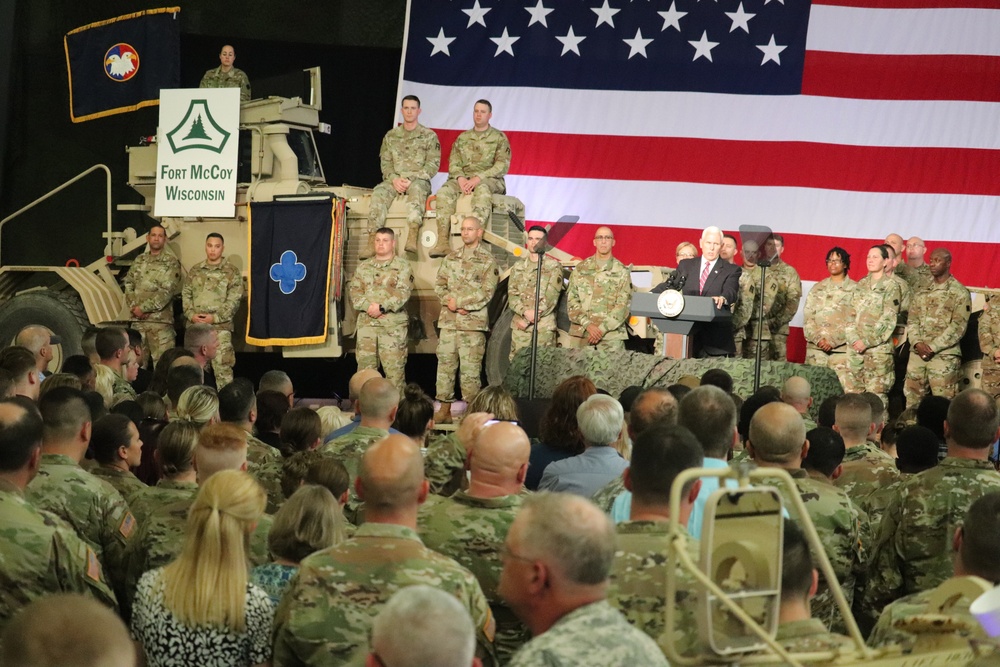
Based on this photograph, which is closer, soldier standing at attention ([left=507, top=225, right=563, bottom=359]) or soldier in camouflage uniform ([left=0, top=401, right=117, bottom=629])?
soldier in camouflage uniform ([left=0, top=401, right=117, bottom=629])

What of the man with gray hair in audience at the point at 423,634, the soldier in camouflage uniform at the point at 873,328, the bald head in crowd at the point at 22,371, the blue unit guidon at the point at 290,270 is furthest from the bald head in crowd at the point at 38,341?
the soldier in camouflage uniform at the point at 873,328

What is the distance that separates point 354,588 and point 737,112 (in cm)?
1208

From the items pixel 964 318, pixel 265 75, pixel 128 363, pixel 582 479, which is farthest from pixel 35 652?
pixel 265 75

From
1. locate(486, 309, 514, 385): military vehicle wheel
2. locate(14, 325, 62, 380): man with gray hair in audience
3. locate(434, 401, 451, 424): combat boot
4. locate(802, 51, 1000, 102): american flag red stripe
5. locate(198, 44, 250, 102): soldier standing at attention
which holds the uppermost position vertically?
locate(802, 51, 1000, 102): american flag red stripe

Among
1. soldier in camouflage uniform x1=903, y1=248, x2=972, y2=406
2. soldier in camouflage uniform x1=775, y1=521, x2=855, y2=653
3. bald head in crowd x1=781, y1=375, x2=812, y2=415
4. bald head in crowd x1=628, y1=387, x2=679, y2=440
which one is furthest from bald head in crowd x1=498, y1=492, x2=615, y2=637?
soldier in camouflage uniform x1=903, y1=248, x2=972, y2=406

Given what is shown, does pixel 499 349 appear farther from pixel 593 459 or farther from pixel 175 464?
pixel 175 464

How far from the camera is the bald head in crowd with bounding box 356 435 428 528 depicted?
3.13 m

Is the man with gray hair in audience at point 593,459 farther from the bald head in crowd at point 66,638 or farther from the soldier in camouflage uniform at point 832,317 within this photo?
the soldier in camouflage uniform at point 832,317

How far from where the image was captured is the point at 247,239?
12.8 meters

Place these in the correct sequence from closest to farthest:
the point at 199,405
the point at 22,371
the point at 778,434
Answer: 1. the point at 778,434
2. the point at 199,405
3. the point at 22,371

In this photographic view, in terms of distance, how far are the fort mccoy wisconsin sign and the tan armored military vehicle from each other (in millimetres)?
836

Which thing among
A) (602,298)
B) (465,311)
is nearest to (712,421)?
(602,298)

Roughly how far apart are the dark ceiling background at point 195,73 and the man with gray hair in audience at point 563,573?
13843 mm

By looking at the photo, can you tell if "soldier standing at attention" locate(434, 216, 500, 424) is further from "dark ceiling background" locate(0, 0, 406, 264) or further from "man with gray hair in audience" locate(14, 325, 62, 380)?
"dark ceiling background" locate(0, 0, 406, 264)
